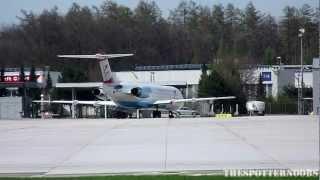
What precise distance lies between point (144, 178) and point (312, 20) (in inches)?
Answer: 5021

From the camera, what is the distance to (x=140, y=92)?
71.1 meters

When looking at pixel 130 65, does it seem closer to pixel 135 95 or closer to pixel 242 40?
pixel 242 40

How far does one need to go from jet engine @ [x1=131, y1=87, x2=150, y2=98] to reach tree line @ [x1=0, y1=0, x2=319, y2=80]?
51913 millimetres

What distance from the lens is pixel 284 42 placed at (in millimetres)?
139000

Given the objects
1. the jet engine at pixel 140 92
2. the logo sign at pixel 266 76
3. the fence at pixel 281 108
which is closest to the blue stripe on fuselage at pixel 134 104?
the jet engine at pixel 140 92

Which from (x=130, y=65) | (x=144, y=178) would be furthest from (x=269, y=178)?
(x=130, y=65)

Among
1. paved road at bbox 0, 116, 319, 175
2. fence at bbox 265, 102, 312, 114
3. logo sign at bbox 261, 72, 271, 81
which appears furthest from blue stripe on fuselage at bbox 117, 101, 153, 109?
paved road at bbox 0, 116, 319, 175

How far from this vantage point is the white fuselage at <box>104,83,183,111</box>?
232 ft

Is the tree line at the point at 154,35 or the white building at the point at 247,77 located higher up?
the tree line at the point at 154,35

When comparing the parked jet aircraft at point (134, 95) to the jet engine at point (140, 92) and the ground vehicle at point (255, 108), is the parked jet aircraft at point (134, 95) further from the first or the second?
the ground vehicle at point (255, 108)

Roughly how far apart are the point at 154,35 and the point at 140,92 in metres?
77.7

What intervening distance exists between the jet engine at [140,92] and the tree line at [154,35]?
5191 centimetres

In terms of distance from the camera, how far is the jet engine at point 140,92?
232ft

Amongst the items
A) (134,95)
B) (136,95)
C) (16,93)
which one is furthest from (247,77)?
(134,95)
